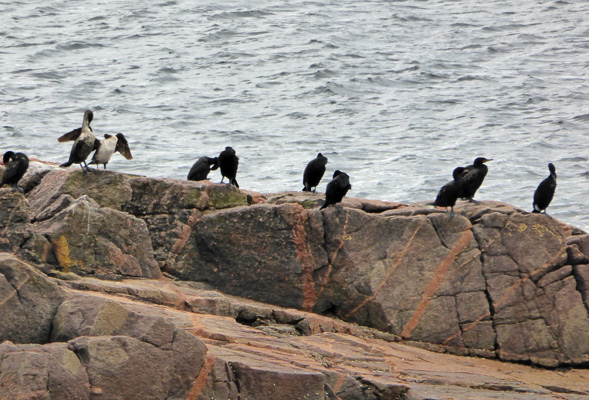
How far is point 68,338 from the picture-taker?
9.14 m

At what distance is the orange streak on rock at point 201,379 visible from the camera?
9031 mm

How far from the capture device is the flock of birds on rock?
44.3 ft

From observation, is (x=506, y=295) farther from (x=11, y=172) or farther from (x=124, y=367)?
(x=11, y=172)

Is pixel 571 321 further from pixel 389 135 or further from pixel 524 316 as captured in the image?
pixel 389 135

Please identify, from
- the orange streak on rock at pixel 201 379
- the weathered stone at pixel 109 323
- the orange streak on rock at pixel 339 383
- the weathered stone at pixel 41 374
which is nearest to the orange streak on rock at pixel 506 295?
the orange streak on rock at pixel 339 383

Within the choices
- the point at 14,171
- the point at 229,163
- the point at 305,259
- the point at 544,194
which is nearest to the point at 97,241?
the point at 14,171

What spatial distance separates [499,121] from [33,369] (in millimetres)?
27728

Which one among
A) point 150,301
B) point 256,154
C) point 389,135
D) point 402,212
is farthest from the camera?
point 389,135

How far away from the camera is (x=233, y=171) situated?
52.7 feet

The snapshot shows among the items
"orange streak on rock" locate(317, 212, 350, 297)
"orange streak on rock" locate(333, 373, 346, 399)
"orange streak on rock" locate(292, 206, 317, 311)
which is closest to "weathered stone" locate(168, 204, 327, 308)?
"orange streak on rock" locate(292, 206, 317, 311)

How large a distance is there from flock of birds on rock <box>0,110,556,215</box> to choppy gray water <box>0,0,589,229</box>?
9618 millimetres

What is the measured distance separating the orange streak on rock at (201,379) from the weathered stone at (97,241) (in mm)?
3550

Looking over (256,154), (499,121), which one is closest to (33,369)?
(256,154)

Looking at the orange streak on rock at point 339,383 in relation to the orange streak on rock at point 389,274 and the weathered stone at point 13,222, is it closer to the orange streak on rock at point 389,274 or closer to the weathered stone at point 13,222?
the orange streak on rock at point 389,274
